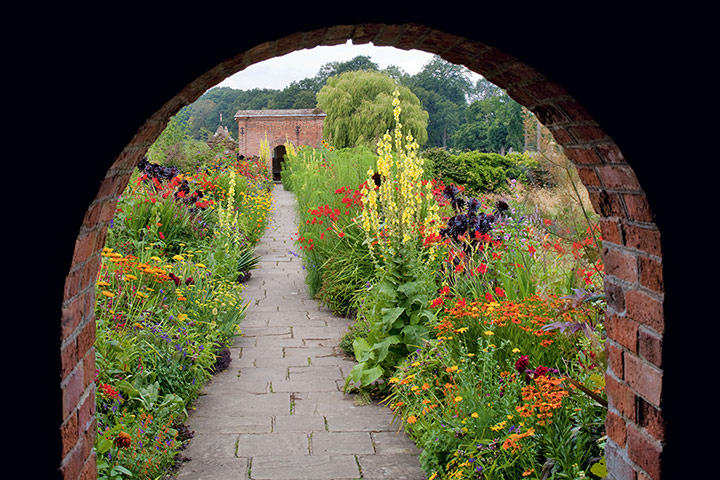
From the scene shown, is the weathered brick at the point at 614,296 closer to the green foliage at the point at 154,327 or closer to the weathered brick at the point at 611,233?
the weathered brick at the point at 611,233

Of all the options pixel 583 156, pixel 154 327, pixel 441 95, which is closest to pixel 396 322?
pixel 154 327

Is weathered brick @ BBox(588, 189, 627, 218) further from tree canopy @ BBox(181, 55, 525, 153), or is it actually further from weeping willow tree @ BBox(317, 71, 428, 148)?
tree canopy @ BBox(181, 55, 525, 153)

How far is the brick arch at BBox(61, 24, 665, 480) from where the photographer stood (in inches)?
80.0

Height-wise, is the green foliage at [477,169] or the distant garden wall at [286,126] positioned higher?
the distant garden wall at [286,126]

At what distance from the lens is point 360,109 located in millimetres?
33156

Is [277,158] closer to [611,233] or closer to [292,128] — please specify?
[292,128]

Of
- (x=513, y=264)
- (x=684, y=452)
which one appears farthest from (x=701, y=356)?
(x=513, y=264)

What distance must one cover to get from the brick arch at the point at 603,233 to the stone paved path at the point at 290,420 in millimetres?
1578

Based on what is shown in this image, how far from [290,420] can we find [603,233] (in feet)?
9.25

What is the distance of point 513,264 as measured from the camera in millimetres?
5465

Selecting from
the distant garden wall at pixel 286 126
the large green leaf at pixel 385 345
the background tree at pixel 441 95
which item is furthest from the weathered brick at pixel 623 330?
the background tree at pixel 441 95

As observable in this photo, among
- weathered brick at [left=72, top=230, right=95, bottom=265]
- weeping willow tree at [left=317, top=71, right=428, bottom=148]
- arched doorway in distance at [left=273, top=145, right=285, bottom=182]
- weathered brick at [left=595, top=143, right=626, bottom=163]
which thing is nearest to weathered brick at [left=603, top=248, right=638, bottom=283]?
weathered brick at [left=595, top=143, right=626, bottom=163]

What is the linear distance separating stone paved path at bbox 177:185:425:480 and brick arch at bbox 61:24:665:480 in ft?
5.18

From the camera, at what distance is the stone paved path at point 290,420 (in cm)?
378
